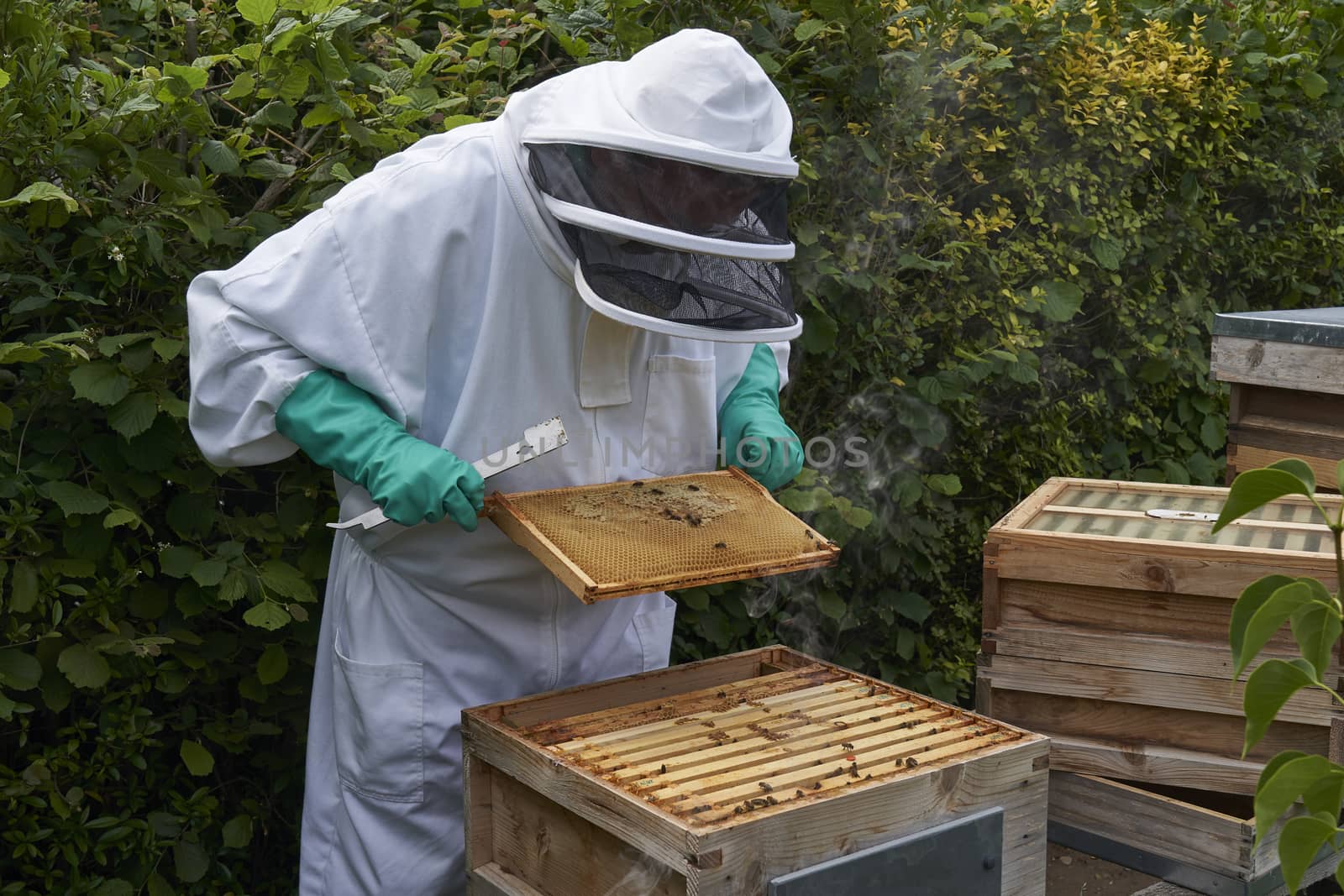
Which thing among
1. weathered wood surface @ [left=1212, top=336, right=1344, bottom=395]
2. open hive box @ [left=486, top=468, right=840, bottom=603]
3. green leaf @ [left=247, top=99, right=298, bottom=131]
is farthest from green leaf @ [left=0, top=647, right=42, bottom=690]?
weathered wood surface @ [left=1212, top=336, right=1344, bottom=395]

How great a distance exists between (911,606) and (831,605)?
13.3 inches

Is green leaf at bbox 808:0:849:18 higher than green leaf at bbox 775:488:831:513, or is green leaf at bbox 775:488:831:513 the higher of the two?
green leaf at bbox 808:0:849:18

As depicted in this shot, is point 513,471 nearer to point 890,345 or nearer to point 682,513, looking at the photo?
point 682,513

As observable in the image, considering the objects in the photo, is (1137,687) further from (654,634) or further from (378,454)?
(378,454)

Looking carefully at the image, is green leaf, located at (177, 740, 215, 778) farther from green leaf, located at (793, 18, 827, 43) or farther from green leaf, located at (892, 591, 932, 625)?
green leaf, located at (793, 18, 827, 43)

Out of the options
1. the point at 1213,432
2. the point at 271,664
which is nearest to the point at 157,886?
the point at 271,664

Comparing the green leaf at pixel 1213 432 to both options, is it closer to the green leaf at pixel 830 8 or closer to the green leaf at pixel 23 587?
the green leaf at pixel 830 8

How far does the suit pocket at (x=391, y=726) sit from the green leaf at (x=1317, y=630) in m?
1.51

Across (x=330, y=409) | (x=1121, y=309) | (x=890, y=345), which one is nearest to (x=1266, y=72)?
(x=1121, y=309)

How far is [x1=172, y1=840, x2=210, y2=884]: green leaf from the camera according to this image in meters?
2.32

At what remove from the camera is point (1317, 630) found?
2.62ft

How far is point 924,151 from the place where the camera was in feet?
11.2

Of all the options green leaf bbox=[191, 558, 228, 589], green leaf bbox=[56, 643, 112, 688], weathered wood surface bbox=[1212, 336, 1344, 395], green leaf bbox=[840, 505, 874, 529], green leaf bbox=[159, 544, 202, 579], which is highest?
weathered wood surface bbox=[1212, 336, 1344, 395]

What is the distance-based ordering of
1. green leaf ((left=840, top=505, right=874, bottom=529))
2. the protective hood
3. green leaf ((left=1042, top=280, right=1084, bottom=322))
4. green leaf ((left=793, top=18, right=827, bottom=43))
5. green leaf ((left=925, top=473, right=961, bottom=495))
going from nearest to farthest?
the protective hood → green leaf ((left=793, top=18, right=827, bottom=43)) → green leaf ((left=840, top=505, right=874, bottom=529)) → green leaf ((left=925, top=473, right=961, bottom=495)) → green leaf ((left=1042, top=280, right=1084, bottom=322))
